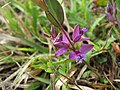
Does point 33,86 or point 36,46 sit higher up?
point 36,46

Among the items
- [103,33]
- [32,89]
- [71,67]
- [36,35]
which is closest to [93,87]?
[71,67]

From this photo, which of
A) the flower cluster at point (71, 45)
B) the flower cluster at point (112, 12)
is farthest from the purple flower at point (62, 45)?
the flower cluster at point (112, 12)

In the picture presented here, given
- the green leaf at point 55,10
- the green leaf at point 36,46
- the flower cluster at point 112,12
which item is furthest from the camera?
the green leaf at point 36,46

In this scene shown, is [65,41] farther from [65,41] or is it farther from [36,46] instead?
[36,46]

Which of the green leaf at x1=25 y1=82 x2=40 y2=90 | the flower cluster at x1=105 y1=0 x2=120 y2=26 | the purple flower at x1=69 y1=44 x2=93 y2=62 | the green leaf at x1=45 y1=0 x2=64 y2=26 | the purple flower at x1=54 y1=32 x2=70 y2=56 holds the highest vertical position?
the flower cluster at x1=105 y1=0 x2=120 y2=26

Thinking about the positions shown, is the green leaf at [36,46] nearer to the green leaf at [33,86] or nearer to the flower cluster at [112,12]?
the green leaf at [33,86]

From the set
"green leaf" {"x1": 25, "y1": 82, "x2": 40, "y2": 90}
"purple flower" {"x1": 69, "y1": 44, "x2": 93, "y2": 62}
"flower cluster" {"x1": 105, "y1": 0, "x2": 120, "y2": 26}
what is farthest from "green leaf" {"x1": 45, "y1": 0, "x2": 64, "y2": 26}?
"green leaf" {"x1": 25, "y1": 82, "x2": 40, "y2": 90}

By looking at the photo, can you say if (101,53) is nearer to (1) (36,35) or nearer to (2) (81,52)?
(2) (81,52)

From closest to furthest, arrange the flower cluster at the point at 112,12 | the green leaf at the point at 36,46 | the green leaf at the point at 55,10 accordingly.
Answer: the green leaf at the point at 55,10 → the flower cluster at the point at 112,12 → the green leaf at the point at 36,46

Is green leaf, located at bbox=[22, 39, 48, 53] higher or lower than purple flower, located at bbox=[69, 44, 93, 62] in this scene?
higher

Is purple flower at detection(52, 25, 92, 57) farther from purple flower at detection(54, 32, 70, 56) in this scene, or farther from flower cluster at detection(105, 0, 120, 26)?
flower cluster at detection(105, 0, 120, 26)

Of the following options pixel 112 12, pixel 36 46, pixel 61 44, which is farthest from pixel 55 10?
pixel 36 46

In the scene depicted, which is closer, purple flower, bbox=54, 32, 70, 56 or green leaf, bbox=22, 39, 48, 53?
purple flower, bbox=54, 32, 70, 56
